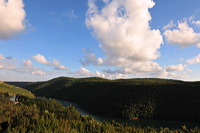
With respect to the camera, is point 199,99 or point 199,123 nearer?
point 199,123

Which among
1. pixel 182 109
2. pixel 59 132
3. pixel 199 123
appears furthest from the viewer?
pixel 182 109

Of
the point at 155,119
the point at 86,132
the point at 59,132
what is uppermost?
the point at 59,132

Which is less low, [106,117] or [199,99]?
[199,99]

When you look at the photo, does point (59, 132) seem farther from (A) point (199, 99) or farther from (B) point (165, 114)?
(A) point (199, 99)

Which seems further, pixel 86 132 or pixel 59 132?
pixel 86 132

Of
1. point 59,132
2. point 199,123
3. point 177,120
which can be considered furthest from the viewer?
point 177,120

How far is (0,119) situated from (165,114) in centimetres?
17166

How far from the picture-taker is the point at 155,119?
19575 centimetres

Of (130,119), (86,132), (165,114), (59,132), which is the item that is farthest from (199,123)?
(59,132)

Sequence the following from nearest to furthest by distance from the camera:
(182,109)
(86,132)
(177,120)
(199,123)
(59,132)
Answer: (59,132)
(86,132)
(199,123)
(177,120)
(182,109)

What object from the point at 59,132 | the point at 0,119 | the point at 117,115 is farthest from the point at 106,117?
the point at 59,132

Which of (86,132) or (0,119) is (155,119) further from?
(0,119)

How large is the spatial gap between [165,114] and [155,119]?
13.7 metres

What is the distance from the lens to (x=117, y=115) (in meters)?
200
